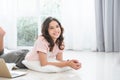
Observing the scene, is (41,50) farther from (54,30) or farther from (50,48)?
(54,30)

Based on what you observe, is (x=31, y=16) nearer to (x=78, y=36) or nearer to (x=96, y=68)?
(x=78, y=36)

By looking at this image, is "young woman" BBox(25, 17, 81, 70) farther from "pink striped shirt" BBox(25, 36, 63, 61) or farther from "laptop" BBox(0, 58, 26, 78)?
"laptop" BBox(0, 58, 26, 78)

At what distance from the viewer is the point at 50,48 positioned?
225 cm

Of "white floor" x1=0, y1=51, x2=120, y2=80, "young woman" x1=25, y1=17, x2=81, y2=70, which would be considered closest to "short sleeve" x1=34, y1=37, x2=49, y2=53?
"young woman" x1=25, y1=17, x2=81, y2=70

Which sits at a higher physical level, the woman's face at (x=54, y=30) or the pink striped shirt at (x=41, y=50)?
the woman's face at (x=54, y=30)

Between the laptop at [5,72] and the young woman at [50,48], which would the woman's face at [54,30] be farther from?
the laptop at [5,72]

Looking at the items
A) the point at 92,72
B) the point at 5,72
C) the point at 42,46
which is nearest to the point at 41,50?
the point at 42,46

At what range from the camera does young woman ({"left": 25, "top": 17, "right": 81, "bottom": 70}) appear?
2160mm

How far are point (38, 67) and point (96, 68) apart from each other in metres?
0.59

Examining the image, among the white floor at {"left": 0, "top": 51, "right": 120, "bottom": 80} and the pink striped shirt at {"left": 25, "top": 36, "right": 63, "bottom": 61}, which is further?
the pink striped shirt at {"left": 25, "top": 36, "right": 63, "bottom": 61}

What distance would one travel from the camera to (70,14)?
3633 mm

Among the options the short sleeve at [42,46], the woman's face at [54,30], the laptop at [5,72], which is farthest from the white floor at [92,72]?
the woman's face at [54,30]

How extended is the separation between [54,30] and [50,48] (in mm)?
163

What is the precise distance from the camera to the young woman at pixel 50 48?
7.09ft
